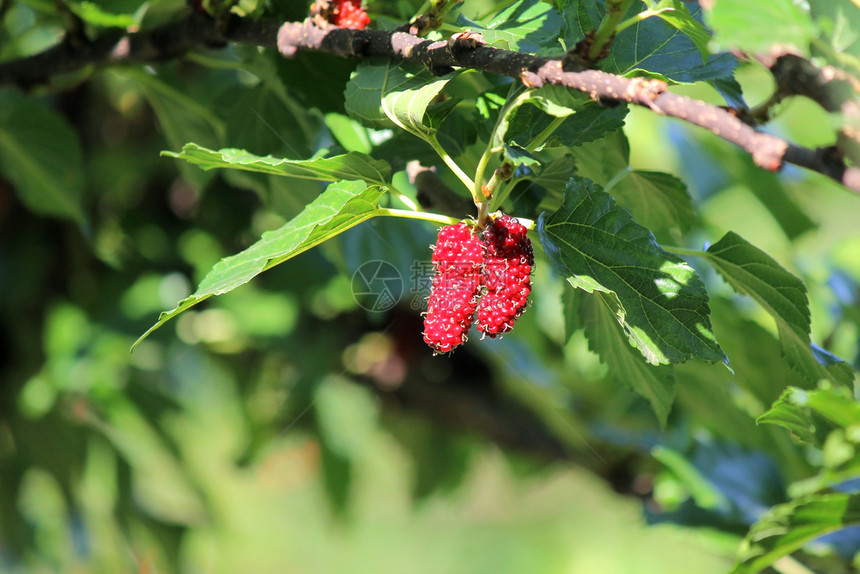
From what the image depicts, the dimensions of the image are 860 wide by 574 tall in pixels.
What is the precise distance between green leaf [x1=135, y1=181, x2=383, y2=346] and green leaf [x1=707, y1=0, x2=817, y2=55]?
0.13 m

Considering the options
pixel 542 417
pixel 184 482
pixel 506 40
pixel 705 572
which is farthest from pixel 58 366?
pixel 705 572

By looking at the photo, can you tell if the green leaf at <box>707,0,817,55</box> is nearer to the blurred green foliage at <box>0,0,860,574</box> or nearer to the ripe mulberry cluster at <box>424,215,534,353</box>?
the ripe mulberry cluster at <box>424,215,534,353</box>

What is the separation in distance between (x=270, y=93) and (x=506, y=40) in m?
0.25

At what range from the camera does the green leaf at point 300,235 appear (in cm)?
27

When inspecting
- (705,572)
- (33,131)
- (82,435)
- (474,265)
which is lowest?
(705,572)

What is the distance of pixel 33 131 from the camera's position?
609mm

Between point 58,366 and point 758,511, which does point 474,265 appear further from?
point 58,366

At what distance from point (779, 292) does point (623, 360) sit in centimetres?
8

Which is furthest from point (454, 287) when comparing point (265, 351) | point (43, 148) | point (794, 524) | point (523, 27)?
point (265, 351)

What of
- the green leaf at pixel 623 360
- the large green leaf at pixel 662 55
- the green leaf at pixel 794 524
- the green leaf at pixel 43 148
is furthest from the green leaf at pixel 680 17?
the green leaf at pixel 43 148

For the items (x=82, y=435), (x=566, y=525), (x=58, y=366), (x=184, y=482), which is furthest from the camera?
(x=566, y=525)

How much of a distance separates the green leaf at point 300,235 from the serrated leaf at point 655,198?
0.57 feet

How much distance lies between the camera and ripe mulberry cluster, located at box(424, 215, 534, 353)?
305mm

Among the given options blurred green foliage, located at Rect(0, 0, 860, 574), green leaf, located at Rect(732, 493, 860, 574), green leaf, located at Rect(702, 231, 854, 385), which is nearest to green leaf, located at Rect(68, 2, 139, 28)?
blurred green foliage, located at Rect(0, 0, 860, 574)
